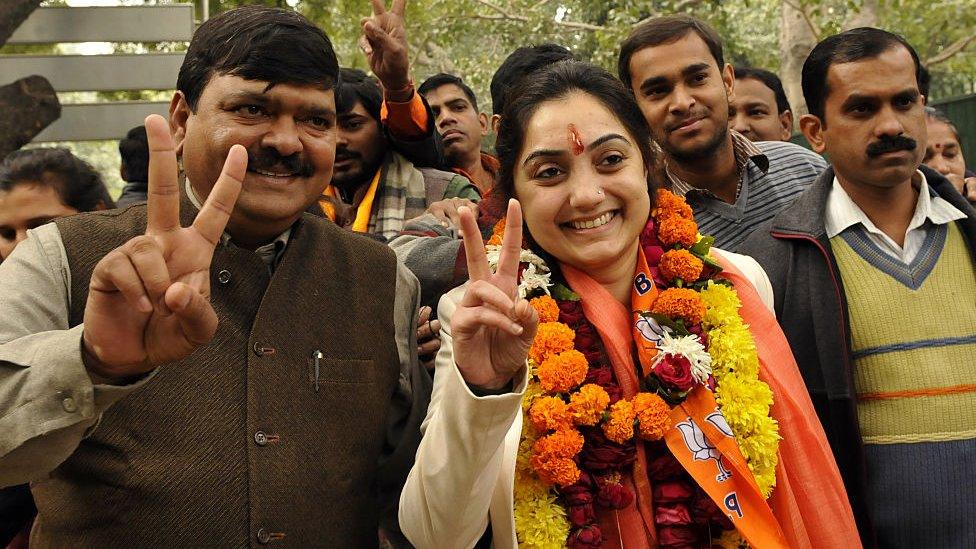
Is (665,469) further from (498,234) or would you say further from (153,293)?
(153,293)

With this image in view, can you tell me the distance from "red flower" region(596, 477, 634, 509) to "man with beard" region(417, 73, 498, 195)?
9.60 feet

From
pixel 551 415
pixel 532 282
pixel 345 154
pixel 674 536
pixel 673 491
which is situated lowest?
pixel 674 536

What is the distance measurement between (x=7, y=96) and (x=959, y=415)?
248 inches

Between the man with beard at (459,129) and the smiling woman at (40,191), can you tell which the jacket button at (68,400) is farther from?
the man with beard at (459,129)

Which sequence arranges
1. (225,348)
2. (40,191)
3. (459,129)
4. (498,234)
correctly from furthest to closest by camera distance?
(459,129)
(40,191)
(498,234)
(225,348)

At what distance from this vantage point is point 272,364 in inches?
90.0

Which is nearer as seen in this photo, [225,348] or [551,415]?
[225,348]

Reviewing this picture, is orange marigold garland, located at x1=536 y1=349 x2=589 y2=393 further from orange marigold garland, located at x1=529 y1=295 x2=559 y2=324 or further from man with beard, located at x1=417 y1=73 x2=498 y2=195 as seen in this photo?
man with beard, located at x1=417 y1=73 x2=498 y2=195

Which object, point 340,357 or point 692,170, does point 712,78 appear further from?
point 340,357

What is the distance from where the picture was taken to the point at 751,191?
12.6 ft

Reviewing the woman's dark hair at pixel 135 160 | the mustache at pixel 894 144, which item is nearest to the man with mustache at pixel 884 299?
the mustache at pixel 894 144

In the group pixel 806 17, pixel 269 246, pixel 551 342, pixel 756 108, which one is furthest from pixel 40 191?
pixel 806 17

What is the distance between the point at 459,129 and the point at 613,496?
3284mm

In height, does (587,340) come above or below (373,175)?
below
